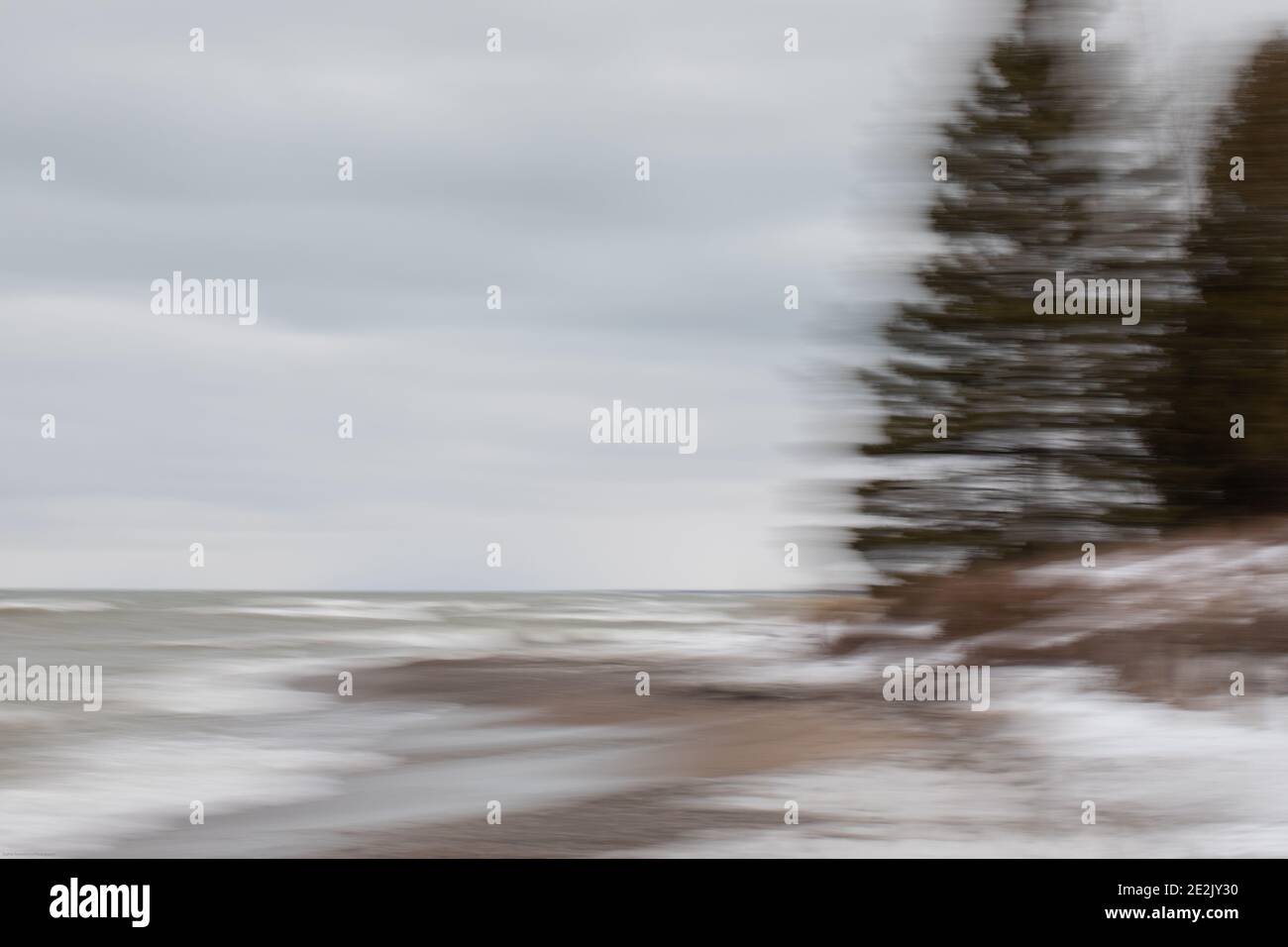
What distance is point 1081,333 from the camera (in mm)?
19219

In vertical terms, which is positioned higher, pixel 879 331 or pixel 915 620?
pixel 879 331

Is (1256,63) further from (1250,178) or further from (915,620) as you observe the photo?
(915,620)

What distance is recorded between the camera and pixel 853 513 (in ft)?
63.9

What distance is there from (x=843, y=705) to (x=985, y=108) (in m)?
10.3

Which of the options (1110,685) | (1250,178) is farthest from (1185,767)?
(1250,178)

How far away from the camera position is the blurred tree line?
18.8m
